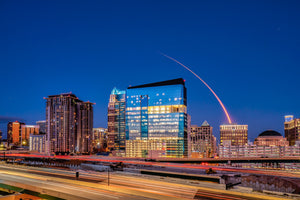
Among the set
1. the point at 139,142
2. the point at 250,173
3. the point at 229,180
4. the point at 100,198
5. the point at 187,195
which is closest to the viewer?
the point at 100,198

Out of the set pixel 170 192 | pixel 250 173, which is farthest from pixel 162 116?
pixel 170 192

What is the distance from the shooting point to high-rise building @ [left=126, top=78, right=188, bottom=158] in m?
179

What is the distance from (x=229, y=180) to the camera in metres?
51.3

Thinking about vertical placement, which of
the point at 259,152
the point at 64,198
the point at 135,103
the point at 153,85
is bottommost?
the point at 259,152

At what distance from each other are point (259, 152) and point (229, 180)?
15758 centimetres

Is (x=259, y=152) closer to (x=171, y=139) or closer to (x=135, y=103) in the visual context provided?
(x=171, y=139)

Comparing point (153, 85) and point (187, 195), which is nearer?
point (187, 195)

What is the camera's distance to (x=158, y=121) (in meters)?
186

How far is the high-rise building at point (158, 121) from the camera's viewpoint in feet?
586

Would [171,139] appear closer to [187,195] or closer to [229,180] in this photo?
[229,180]

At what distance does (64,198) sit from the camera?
31031mm

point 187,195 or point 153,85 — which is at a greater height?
point 153,85

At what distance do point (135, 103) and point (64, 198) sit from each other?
166 meters

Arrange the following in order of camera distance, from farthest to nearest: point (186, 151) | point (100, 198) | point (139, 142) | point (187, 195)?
point (139, 142) → point (186, 151) → point (187, 195) → point (100, 198)
